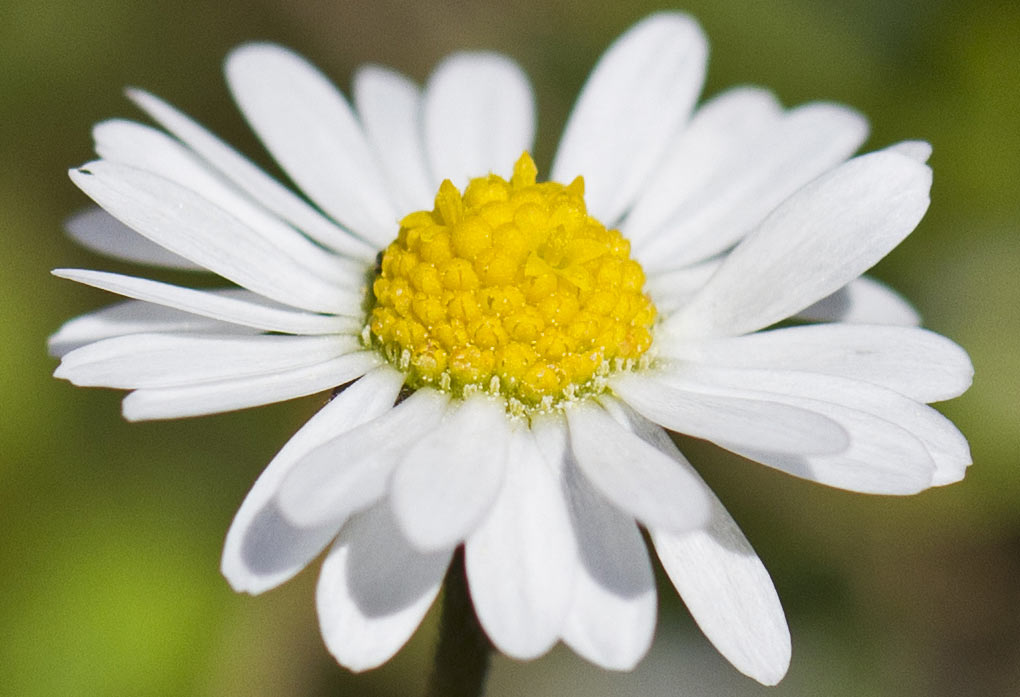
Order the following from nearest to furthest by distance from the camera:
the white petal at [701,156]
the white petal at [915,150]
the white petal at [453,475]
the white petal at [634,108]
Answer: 1. the white petal at [453,475]
2. the white petal at [915,150]
3. the white petal at [701,156]
4. the white petal at [634,108]

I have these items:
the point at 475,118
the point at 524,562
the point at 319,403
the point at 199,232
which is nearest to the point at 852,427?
the point at 524,562

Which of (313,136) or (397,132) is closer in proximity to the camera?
(313,136)

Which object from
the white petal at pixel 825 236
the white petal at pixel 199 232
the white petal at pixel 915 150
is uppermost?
the white petal at pixel 199 232

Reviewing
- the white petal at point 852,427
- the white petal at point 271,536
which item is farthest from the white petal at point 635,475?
the white petal at point 271,536

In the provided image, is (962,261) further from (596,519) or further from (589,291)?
(596,519)

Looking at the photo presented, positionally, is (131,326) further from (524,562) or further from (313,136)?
(524,562)

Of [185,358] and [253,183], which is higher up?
[253,183]

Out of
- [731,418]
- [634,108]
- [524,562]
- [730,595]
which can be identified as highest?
[634,108]

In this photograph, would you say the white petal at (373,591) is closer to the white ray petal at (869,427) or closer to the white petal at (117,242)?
the white ray petal at (869,427)
